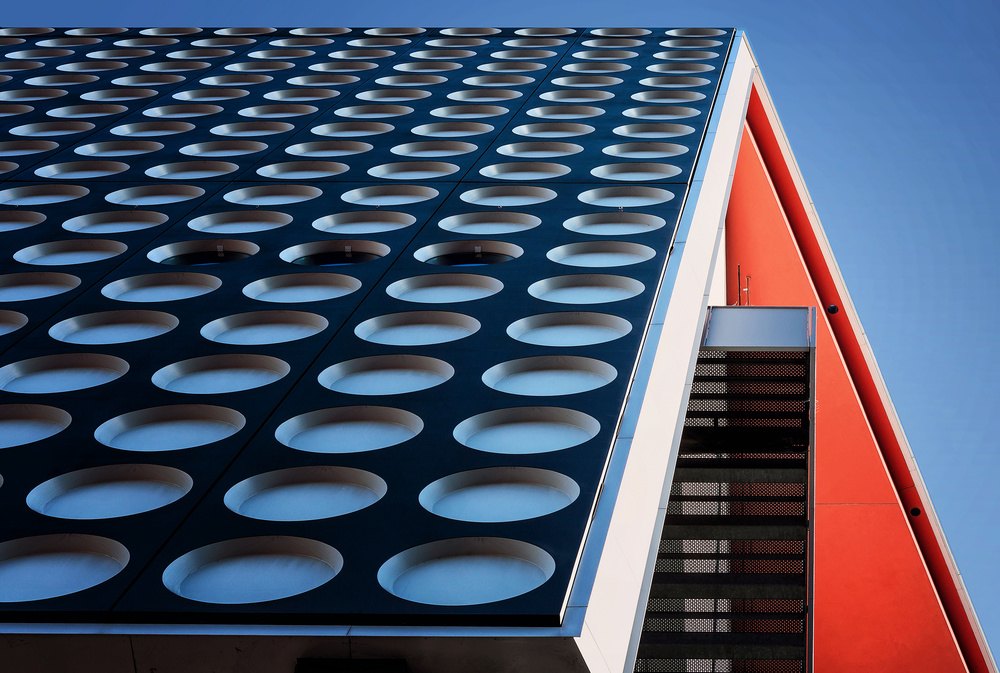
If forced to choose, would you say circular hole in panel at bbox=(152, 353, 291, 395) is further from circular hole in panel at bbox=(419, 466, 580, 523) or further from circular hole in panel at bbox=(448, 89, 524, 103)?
circular hole in panel at bbox=(448, 89, 524, 103)

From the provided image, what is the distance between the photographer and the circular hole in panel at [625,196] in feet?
43.1

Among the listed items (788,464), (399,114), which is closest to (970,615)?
(788,464)

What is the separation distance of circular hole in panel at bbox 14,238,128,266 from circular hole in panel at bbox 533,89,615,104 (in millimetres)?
8477

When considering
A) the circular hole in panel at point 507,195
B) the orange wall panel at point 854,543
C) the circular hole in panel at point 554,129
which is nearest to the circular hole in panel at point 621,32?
the orange wall panel at point 854,543

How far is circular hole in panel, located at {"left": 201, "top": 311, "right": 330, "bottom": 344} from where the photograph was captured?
983 cm

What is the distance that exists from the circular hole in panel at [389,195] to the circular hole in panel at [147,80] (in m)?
8.27

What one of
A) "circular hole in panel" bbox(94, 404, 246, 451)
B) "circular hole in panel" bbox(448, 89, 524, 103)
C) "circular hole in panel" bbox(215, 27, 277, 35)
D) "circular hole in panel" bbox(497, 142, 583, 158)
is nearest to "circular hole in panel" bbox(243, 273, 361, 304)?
"circular hole in panel" bbox(94, 404, 246, 451)

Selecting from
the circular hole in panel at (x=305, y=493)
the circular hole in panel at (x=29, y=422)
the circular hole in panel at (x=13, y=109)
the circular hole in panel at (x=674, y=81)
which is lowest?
the circular hole in panel at (x=29, y=422)

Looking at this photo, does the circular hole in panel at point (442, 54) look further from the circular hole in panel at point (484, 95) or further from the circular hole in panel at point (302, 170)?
the circular hole in panel at point (302, 170)

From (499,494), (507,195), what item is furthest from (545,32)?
(499,494)

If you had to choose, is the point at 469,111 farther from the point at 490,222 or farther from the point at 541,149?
the point at 490,222

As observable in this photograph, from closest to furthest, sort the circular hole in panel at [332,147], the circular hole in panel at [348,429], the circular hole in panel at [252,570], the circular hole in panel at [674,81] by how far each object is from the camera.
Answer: the circular hole in panel at [252,570] → the circular hole in panel at [348,429] → the circular hole in panel at [332,147] → the circular hole in panel at [674,81]

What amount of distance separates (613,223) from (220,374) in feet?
16.9

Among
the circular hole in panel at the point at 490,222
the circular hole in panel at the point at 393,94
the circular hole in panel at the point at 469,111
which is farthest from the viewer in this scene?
the circular hole in panel at the point at 393,94
